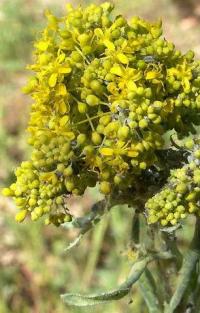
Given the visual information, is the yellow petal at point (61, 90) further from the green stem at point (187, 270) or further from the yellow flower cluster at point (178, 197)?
the green stem at point (187, 270)

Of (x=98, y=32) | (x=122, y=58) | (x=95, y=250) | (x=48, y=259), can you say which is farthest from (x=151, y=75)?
(x=48, y=259)

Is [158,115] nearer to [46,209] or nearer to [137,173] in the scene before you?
[137,173]

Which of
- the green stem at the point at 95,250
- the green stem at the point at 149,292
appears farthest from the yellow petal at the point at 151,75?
the green stem at the point at 95,250

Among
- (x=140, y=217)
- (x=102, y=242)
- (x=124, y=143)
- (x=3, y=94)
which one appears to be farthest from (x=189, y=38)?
(x=124, y=143)

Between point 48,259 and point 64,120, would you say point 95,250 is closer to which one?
point 48,259

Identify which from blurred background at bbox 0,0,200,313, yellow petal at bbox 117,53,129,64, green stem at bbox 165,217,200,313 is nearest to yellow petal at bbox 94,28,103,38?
yellow petal at bbox 117,53,129,64

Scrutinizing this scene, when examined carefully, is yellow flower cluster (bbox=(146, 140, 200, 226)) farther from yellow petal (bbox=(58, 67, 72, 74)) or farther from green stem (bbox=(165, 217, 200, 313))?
yellow petal (bbox=(58, 67, 72, 74))
